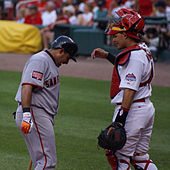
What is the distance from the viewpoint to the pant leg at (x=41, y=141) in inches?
160

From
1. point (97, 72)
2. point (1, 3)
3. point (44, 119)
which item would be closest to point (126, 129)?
point (44, 119)

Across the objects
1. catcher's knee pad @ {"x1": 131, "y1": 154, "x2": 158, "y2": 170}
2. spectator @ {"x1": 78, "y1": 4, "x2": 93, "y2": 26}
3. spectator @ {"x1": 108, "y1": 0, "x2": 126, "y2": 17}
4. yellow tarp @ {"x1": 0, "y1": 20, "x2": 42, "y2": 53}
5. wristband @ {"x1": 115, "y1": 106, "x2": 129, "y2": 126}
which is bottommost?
yellow tarp @ {"x1": 0, "y1": 20, "x2": 42, "y2": 53}

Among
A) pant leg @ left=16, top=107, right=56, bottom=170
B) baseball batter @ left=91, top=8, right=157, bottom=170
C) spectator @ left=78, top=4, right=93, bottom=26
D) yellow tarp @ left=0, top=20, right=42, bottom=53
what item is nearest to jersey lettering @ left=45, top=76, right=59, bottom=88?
pant leg @ left=16, top=107, right=56, bottom=170

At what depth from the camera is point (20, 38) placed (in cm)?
1628

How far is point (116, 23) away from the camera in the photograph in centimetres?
399

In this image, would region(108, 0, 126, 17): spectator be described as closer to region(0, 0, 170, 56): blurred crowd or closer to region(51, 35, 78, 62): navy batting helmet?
region(0, 0, 170, 56): blurred crowd

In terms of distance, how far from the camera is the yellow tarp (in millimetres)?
16250

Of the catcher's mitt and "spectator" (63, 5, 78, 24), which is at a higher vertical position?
the catcher's mitt

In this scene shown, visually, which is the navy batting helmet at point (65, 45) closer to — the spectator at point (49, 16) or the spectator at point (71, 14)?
the spectator at point (71, 14)

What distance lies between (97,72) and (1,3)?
1261 centimetres

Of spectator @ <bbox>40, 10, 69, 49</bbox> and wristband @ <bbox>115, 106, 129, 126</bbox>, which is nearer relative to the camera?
wristband @ <bbox>115, 106, 129, 126</bbox>

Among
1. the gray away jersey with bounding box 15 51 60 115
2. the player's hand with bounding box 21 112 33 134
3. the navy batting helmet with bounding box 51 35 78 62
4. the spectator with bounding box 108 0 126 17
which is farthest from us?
the spectator with bounding box 108 0 126 17

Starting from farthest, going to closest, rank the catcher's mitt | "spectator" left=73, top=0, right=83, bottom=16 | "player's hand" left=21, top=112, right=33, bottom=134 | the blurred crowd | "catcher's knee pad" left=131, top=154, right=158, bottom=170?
"spectator" left=73, top=0, right=83, bottom=16, the blurred crowd, "catcher's knee pad" left=131, top=154, right=158, bottom=170, "player's hand" left=21, top=112, right=33, bottom=134, the catcher's mitt

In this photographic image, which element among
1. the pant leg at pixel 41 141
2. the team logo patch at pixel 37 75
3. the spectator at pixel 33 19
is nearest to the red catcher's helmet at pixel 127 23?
the team logo patch at pixel 37 75
